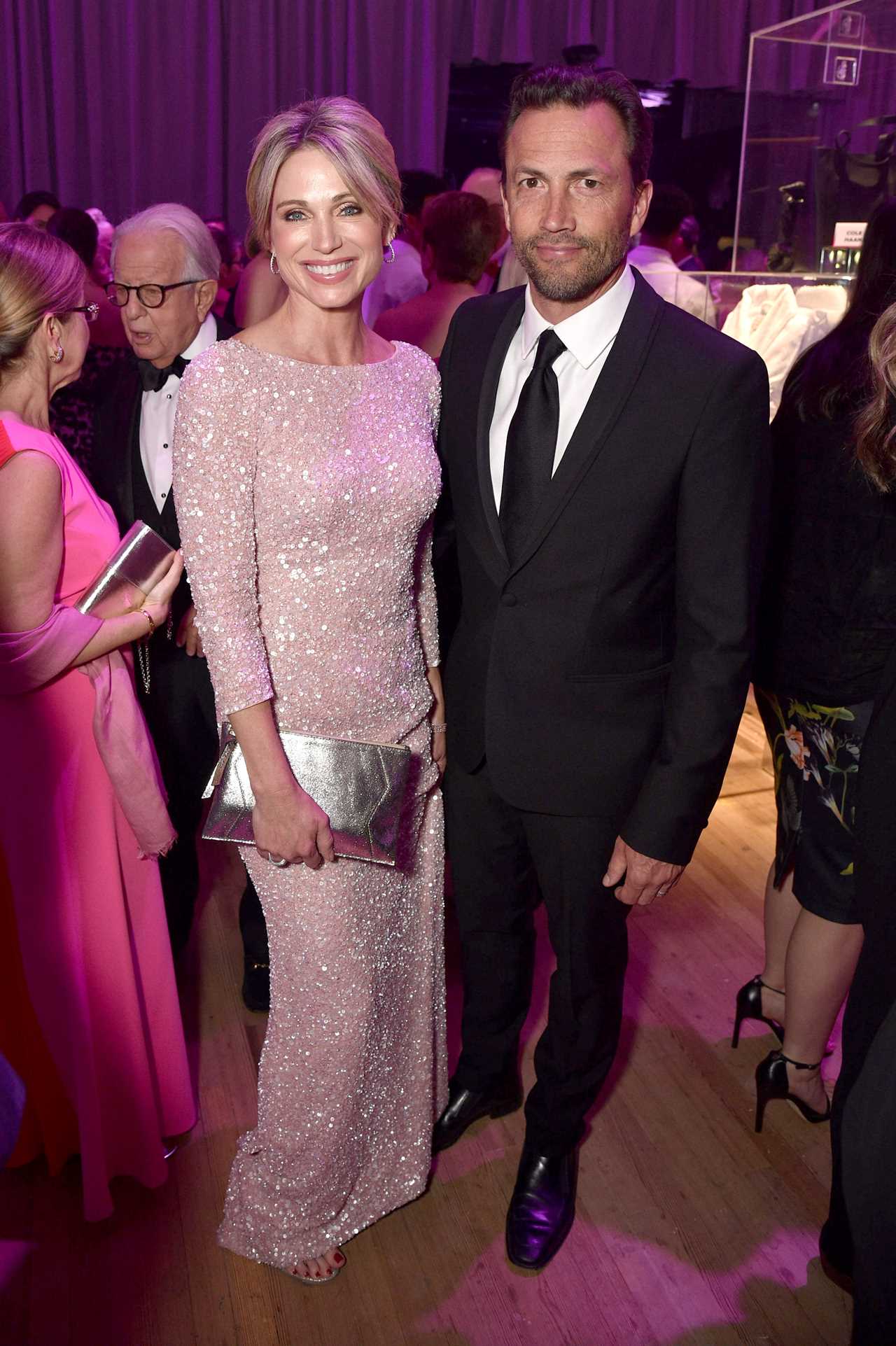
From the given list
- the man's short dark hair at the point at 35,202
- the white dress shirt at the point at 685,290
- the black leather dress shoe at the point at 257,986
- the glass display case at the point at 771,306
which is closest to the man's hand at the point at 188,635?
the black leather dress shoe at the point at 257,986

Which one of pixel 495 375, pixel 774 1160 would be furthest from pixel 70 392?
pixel 774 1160

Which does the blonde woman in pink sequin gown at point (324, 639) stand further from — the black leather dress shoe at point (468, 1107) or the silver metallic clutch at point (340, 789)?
the black leather dress shoe at point (468, 1107)

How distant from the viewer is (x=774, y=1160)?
85.1 inches

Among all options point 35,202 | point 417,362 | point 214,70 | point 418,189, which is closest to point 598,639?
point 417,362

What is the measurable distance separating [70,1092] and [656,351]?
166cm

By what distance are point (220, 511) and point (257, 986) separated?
4.79ft

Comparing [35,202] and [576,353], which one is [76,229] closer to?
[35,202]

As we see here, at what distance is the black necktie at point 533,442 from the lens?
1646mm

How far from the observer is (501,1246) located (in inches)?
77.4

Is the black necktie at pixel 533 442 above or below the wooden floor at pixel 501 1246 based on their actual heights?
above

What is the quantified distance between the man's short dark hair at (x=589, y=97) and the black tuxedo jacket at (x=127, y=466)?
968mm

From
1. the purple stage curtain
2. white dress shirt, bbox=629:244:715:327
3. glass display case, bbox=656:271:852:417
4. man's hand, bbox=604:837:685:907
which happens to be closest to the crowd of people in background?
man's hand, bbox=604:837:685:907

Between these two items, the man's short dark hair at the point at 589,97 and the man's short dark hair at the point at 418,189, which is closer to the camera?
the man's short dark hair at the point at 589,97

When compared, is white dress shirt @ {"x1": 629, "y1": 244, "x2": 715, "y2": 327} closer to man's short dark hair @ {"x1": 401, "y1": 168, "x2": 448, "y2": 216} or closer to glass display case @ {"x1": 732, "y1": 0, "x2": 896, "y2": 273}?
glass display case @ {"x1": 732, "y1": 0, "x2": 896, "y2": 273}
